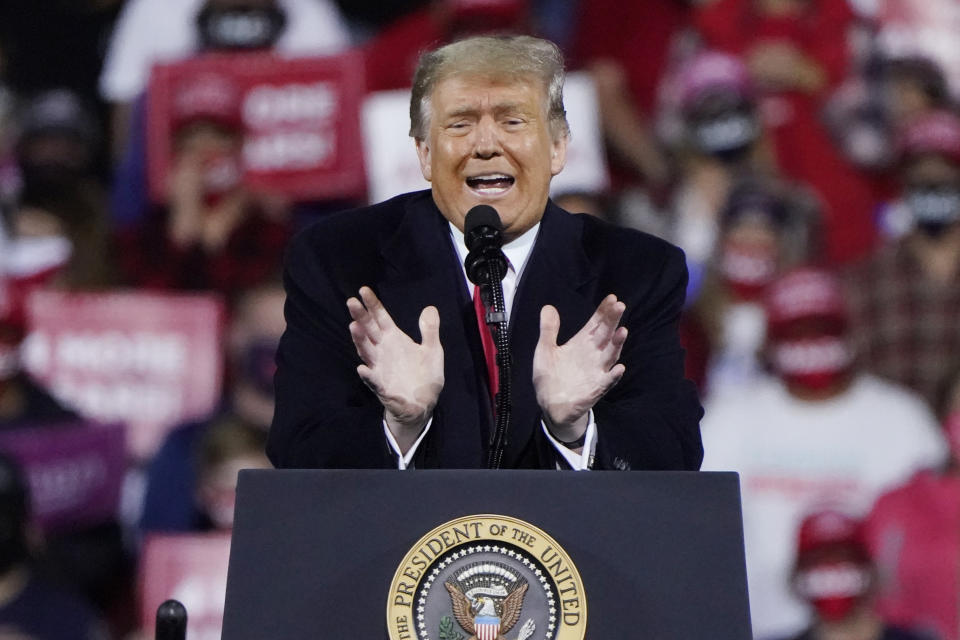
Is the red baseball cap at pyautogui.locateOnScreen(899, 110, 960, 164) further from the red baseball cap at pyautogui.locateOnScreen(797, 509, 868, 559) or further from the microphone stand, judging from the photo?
the microphone stand

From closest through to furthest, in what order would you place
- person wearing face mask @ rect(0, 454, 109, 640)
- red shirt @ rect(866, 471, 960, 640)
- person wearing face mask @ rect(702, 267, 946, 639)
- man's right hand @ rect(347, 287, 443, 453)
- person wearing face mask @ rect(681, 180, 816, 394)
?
man's right hand @ rect(347, 287, 443, 453), person wearing face mask @ rect(0, 454, 109, 640), red shirt @ rect(866, 471, 960, 640), person wearing face mask @ rect(702, 267, 946, 639), person wearing face mask @ rect(681, 180, 816, 394)

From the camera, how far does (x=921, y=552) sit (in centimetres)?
514

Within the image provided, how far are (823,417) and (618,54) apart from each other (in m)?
1.66

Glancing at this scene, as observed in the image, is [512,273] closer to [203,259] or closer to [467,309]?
[467,309]

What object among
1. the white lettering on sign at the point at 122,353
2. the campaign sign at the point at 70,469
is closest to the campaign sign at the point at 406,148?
the white lettering on sign at the point at 122,353

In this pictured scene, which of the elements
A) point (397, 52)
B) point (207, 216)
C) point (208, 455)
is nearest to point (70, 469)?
point (208, 455)

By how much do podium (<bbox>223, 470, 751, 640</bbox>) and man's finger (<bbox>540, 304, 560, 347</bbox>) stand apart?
0.30 m

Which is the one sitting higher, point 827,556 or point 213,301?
point 213,301

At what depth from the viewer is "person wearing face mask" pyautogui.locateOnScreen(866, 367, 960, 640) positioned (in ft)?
16.7

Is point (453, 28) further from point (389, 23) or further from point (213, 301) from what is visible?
point (213, 301)

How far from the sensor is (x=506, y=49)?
7.72 feet

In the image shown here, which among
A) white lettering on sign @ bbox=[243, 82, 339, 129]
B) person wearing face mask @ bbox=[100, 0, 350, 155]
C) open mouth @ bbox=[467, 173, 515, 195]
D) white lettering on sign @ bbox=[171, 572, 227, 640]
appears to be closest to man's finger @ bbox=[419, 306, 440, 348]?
open mouth @ bbox=[467, 173, 515, 195]

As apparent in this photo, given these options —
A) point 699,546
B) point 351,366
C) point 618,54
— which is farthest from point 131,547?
point 699,546

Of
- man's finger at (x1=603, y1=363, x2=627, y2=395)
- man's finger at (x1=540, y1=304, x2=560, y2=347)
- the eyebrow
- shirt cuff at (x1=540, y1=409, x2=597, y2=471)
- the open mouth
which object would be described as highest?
the eyebrow
